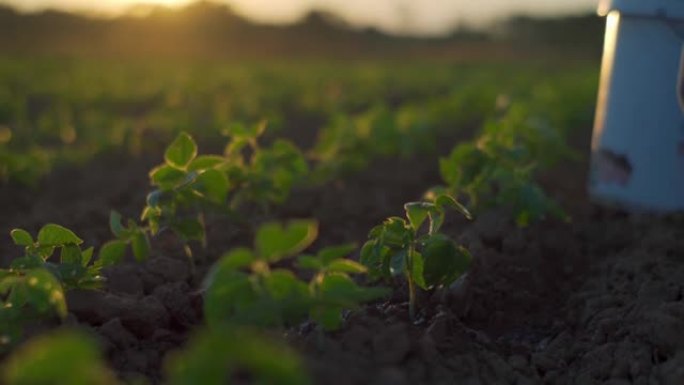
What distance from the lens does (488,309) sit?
251 cm

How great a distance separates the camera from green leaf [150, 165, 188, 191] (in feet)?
7.91

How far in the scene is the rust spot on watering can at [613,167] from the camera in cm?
364

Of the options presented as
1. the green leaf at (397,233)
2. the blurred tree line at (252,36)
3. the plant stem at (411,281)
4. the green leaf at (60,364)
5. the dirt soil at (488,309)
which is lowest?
the blurred tree line at (252,36)

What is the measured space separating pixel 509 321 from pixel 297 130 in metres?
6.10

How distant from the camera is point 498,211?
139 inches

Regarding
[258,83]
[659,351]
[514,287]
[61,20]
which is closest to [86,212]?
[514,287]

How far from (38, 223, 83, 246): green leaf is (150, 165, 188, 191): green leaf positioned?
0.37 meters

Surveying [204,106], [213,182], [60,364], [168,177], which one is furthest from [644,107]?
[204,106]

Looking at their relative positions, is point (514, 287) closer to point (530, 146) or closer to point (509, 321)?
point (509, 321)

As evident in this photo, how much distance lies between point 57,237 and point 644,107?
2.51 m

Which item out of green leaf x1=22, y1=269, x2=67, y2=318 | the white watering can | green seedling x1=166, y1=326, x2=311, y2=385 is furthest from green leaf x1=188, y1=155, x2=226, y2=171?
the white watering can

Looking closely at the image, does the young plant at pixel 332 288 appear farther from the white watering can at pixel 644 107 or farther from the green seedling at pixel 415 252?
the white watering can at pixel 644 107

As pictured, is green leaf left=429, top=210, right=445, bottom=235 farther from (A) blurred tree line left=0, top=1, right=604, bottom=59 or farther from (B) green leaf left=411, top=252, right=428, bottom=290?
(A) blurred tree line left=0, top=1, right=604, bottom=59

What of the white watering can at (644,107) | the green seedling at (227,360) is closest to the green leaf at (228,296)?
the green seedling at (227,360)
